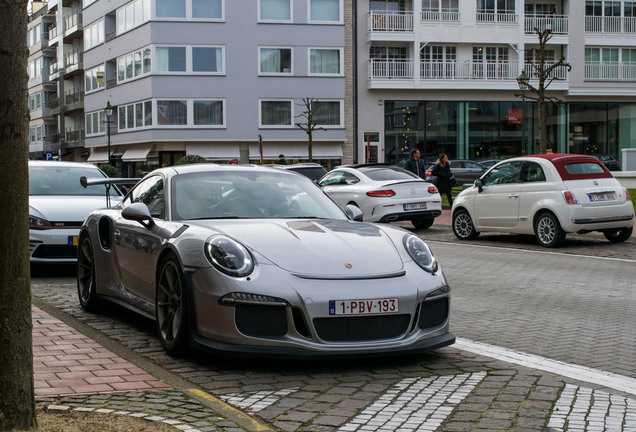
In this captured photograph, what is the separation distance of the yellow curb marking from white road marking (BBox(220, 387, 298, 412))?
7cm

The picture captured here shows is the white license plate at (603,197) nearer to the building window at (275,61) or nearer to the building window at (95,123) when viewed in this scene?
the building window at (275,61)

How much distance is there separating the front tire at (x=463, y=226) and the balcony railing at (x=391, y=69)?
36.3m

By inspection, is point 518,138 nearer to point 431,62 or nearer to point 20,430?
point 431,62

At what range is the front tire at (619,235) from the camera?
16297 millimetres

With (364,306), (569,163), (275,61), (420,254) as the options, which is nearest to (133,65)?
(275,61)

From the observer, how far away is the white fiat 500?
1536 cm

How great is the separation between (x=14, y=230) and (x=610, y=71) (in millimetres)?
56283

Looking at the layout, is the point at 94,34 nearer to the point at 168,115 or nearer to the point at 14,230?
the point at 168,115

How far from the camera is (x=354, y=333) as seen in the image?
542 cm

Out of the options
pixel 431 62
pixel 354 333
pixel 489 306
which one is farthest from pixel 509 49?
pixel 354 333

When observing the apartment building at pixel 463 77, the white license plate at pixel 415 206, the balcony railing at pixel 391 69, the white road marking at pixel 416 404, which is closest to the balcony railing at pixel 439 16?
the apartment building at pixel 463 77

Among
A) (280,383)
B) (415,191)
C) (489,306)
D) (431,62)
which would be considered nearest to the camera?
(280,383)

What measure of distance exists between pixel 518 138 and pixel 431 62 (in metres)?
7.32

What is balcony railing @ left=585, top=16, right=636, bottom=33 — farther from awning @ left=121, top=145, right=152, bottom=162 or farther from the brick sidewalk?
the brick sidewalk
